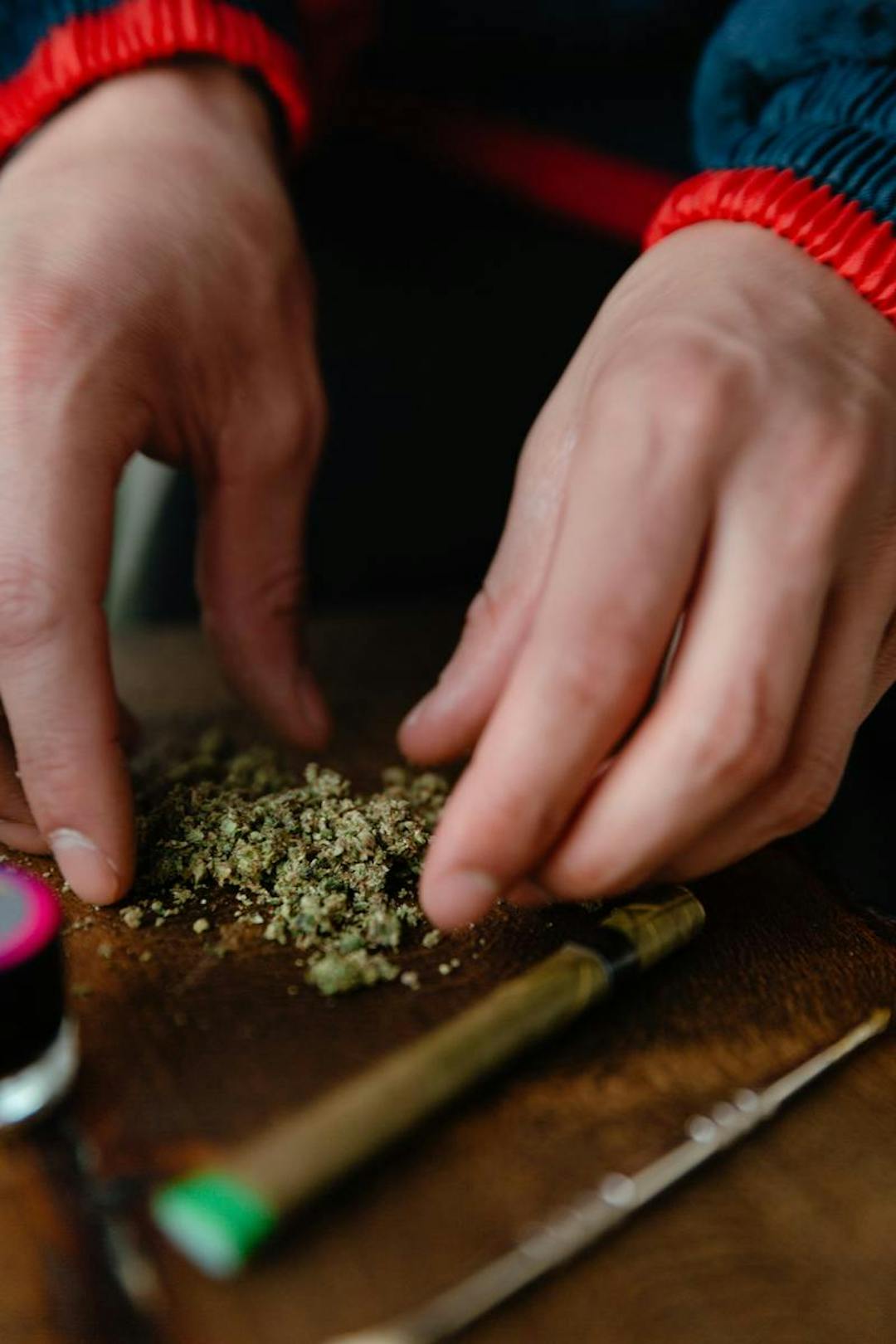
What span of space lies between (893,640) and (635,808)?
0.24 meters

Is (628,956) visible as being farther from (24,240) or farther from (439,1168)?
(24,240)

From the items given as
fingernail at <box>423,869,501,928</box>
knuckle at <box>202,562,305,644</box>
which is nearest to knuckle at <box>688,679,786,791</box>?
fingernail at <box>423,869,501,928</box>

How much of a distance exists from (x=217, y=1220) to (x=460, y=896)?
22 cm

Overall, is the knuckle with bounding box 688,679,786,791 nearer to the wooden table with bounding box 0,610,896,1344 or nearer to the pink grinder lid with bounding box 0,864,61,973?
the wooden table with bounding box 0,610,896,1344

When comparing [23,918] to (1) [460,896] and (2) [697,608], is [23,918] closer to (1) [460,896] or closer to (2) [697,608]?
(1) [460,896]

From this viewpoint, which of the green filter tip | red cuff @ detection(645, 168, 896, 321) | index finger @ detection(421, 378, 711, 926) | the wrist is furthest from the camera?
the wrist

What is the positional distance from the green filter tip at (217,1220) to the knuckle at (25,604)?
38cm

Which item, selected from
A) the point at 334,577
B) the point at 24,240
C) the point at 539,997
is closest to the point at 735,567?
the point at 539,997

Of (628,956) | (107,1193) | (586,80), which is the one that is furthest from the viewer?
(586,80)

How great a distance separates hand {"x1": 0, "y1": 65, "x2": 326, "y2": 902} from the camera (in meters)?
0.79

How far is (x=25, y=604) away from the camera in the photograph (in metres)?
0.78

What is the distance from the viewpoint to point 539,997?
2.11ft

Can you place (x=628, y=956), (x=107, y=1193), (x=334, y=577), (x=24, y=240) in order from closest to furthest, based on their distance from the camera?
(x=107, y=1193) < (x=628, y=956) < (x=24, y=240) < (x=334, y=577)

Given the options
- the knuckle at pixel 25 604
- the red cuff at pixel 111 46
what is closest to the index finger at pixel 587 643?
the knuckle at pixel 25 604
